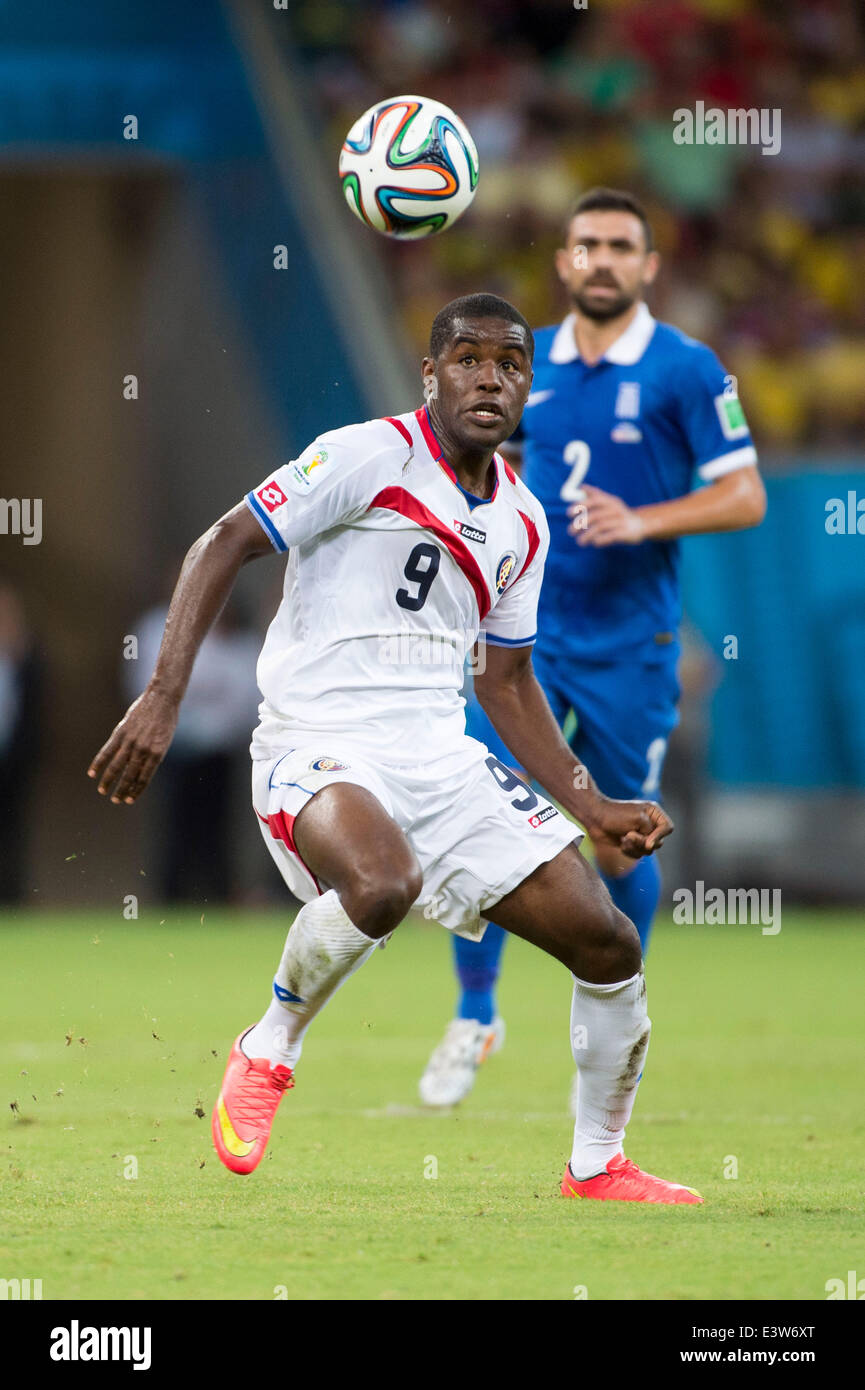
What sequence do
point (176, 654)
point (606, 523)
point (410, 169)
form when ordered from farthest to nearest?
point (606, 523), point (410, 169), point (176, 654)

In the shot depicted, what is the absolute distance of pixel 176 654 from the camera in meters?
4.69

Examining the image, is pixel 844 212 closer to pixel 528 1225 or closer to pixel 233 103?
pixel 233 103

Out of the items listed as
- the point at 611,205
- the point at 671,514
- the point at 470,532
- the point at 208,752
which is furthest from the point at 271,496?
the point at 208,752

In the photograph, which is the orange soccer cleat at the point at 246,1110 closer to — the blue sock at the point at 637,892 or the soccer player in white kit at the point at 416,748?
the soccer player in white kit at the point at 416,748

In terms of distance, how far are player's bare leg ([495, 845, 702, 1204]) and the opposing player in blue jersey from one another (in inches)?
72.9

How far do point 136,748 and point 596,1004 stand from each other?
135 cm

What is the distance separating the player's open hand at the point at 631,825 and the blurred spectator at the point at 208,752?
891 centimetres

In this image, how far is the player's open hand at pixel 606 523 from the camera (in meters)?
6.54

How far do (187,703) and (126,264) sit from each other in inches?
159

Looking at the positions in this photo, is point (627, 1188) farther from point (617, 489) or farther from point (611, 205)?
point (611, 205)

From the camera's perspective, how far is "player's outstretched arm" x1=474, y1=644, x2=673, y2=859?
5.30m

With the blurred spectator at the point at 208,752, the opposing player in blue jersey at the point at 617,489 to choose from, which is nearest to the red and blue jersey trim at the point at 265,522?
the opposing player in blue jersey at the point at 617,489

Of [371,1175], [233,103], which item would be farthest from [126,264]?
[371,1175]

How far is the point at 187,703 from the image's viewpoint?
1424cm
